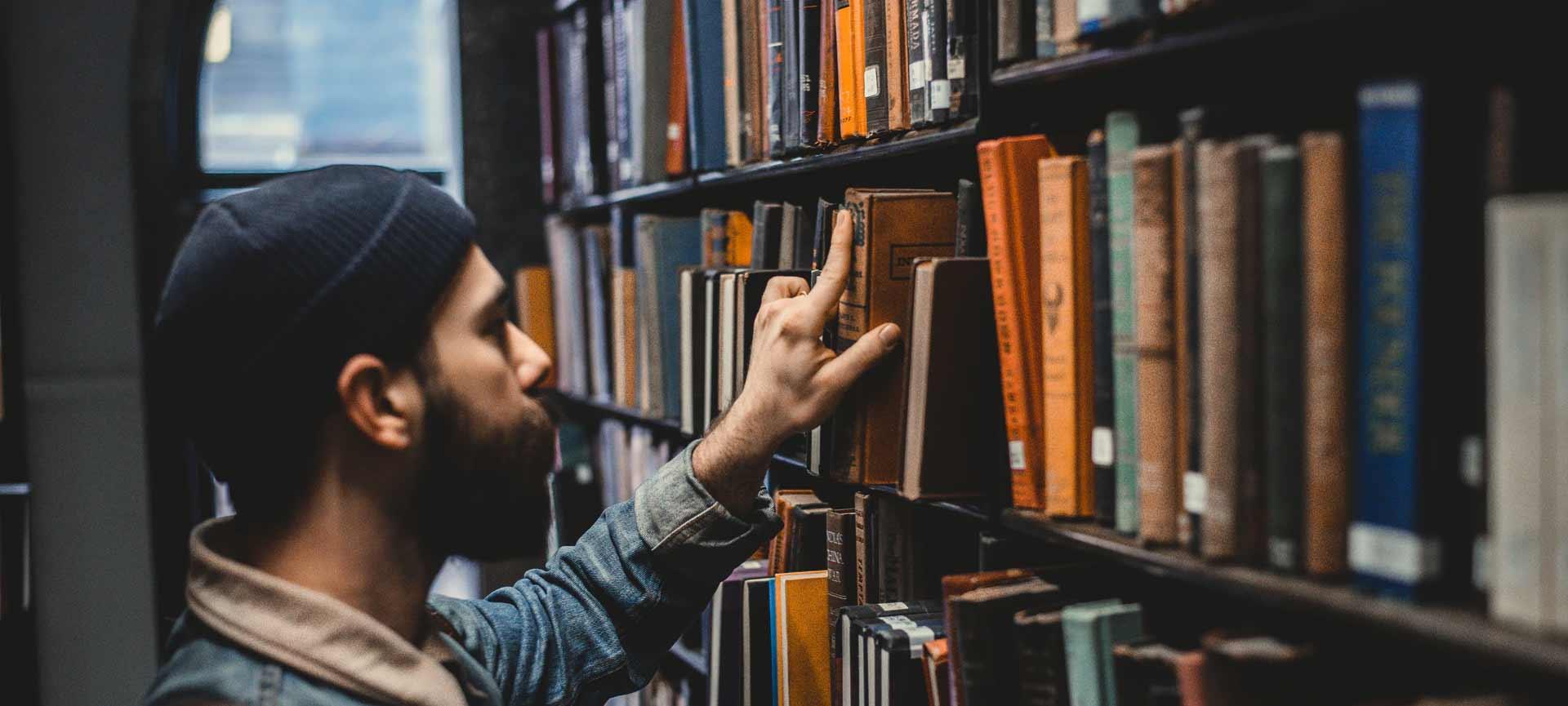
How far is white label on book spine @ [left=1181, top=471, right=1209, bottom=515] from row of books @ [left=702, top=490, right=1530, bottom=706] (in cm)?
11

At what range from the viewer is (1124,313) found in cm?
107

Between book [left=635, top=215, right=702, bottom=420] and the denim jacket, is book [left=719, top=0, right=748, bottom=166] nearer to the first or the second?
book [left=635, top=215, right=702, bottom=420]

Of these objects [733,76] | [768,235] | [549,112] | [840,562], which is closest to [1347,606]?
[840,562]

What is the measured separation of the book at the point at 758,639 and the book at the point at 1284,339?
2.79 ft

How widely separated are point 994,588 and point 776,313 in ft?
1.40

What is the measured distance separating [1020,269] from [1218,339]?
280 mm

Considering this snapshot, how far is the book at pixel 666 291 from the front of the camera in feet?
7.45

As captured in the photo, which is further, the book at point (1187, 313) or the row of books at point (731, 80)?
the row of books at point (731, 80)

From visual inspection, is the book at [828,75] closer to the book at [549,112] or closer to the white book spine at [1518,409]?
the white book spine at [1518,409]

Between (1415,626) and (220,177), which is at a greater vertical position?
(220,177)

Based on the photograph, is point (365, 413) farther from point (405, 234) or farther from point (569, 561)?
point (569, 561)

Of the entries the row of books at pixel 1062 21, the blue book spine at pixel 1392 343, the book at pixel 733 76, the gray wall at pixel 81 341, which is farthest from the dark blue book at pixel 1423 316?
the gray wall at pixel 81 341

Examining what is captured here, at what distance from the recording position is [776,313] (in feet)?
4.72

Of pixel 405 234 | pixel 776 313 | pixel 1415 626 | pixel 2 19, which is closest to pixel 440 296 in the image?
pixel 405 234
